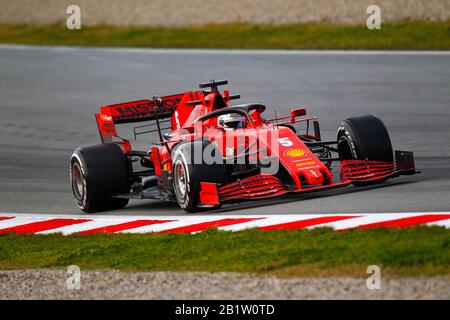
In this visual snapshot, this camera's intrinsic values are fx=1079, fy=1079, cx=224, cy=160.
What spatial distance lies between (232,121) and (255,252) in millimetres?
3132

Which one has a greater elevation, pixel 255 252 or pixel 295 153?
pixel 295 153

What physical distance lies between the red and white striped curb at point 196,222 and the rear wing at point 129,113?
4.48 feet

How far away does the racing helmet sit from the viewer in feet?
40.4

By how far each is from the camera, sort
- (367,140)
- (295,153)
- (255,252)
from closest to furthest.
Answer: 1. (255,252)
2. (295,153)
3. (367,140)

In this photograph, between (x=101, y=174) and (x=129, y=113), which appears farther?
(x=129, y=113)

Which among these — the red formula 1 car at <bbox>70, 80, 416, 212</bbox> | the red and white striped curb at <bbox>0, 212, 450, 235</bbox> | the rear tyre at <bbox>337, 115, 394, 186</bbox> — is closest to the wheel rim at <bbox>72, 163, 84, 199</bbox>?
the red formula 1 car at <bbox>70, 80, 416, 212</bbox>

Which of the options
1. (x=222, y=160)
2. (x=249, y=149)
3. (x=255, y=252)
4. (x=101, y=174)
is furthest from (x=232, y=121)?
(x=255, y=252)

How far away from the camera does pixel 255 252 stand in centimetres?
944

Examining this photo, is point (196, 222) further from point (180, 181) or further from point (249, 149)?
point (249, 149)

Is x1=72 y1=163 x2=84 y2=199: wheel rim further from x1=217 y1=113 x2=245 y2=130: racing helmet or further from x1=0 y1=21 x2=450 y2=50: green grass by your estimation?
x1=0 y1=21 x2=450 y2=50: green grass

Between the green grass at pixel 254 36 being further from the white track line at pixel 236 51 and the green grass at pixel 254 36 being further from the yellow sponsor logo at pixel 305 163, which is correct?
the yellow sponsor logo at pixel 305 163

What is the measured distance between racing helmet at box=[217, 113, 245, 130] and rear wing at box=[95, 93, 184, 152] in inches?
51.4
